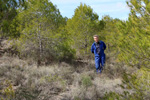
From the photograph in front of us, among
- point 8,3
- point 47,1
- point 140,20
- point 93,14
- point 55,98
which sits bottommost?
point 55,98

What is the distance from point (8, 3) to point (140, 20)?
150 inches

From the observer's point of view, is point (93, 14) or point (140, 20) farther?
point (93, 14)

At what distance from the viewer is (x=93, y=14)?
9.54 metres

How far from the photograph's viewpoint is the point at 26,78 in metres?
5.81

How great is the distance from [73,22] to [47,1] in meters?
1.95

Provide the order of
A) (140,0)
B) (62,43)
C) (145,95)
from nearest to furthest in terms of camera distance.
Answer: (145,95), (140,0), (62,43)

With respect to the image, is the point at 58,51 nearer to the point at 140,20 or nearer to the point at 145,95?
the point at 140,20

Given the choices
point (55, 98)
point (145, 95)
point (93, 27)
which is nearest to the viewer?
point (145, 95)

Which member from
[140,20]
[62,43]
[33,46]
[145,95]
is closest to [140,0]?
[140,20]

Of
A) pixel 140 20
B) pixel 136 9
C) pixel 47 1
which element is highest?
pixel 47 1

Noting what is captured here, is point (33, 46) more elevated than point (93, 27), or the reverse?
point (93, 27)

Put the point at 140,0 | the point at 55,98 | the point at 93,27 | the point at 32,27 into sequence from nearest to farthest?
the point at 140,0 < the point at 55,98 < the point at 32,27 < the point at 93,27

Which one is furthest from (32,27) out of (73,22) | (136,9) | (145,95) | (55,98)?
(145,95)

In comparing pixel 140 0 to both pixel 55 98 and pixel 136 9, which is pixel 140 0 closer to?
pixel 136 9
